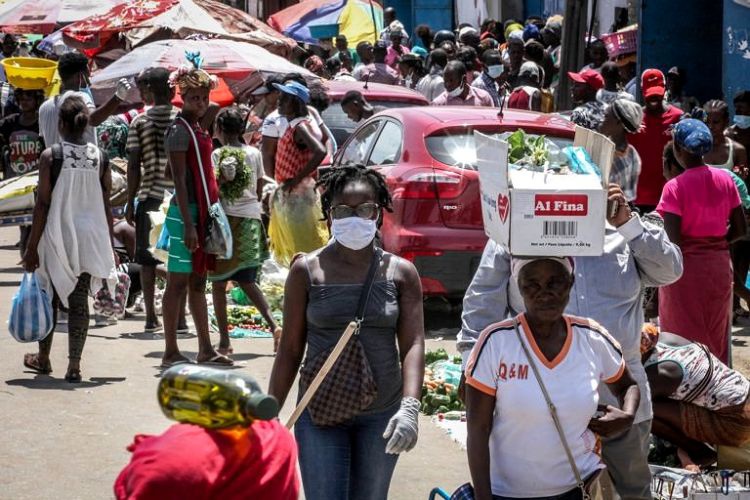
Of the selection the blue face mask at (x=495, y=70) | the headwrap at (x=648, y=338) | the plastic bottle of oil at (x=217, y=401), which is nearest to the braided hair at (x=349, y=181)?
the headwrap at (x=648, y=338)

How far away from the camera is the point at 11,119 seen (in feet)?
43.4

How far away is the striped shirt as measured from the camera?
10.3 meters

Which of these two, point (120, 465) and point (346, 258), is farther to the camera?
point (120, 465)

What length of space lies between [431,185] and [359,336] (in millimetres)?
5588

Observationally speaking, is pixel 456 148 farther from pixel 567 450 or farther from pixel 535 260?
pixel 567 450

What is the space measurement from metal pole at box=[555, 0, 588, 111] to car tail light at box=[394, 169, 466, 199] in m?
4.91

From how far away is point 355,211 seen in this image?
500 centimetres

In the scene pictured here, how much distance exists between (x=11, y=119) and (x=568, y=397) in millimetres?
9983

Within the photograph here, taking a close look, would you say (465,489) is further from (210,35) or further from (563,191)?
(210,35)

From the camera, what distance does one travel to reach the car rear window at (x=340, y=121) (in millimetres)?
14992

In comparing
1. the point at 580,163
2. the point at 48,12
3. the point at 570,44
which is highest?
the point at 48,12

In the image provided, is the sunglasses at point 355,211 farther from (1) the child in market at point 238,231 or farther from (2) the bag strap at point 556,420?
(1) the child in market at point 238,231

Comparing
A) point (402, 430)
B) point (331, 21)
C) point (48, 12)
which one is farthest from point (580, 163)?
point (331, 21)

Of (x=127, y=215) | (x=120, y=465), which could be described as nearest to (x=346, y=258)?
(x=120, y=465)
